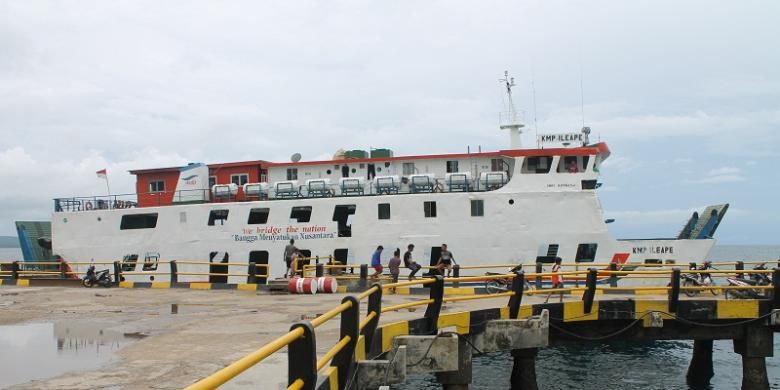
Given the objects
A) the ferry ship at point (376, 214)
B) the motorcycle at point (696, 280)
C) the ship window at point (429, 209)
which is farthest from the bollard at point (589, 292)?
the ship window at point (429, 209)

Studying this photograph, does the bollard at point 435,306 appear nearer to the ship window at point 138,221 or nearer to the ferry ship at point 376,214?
the ferry ship at point 376,214

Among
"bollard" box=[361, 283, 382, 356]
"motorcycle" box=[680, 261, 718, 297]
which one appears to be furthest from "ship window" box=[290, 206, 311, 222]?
"bollard" box=[361, 283, 382, 356]

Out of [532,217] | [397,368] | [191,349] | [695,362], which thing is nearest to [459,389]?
[397,368]

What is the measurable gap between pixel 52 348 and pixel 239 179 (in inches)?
838

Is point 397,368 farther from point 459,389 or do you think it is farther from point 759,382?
point 759,382

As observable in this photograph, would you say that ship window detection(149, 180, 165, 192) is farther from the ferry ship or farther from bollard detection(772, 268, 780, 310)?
bollard detection(772, 268, 780, 310)

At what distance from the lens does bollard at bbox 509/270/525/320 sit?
12.4 m

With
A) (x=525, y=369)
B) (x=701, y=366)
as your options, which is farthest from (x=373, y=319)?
(x=701, y=366)

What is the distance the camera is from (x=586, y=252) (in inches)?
967

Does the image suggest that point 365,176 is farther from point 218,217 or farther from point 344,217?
point 218,217

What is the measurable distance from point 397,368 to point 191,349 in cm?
284

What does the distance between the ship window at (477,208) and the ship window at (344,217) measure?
4.70m

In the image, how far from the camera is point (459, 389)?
36.3 ft

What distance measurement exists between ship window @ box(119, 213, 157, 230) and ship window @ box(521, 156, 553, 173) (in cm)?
1603
